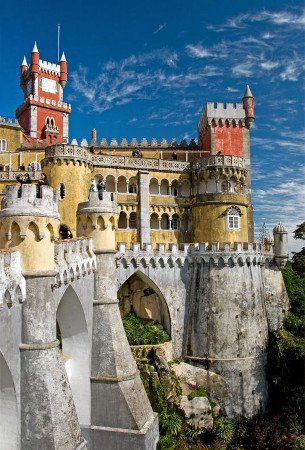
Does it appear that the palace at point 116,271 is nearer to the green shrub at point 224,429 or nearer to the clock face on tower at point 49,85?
A: the clock face on tower at point 49,85

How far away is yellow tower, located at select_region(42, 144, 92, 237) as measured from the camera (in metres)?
36.0

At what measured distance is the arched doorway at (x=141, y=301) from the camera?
3578 centimetres

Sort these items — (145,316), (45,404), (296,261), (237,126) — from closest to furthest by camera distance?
(45,404) < (145,316) < (237,126) < (296,261)

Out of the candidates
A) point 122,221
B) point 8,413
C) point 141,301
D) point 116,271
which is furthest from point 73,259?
point 122,221

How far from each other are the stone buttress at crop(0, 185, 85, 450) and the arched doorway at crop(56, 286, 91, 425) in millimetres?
A: 5613

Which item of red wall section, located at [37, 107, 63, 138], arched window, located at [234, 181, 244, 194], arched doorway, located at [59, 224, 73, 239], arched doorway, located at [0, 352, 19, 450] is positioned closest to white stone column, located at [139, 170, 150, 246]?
arched doorway, located at [59, 224, 73, 239]

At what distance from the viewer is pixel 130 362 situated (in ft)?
74.1

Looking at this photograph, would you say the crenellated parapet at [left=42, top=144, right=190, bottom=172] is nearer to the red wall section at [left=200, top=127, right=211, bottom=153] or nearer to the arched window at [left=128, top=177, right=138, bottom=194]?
the arched window at [left=128, top=177, right=138, bottom=194]

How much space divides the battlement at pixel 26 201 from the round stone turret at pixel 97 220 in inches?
304

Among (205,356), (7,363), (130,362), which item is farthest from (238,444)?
(7,363)

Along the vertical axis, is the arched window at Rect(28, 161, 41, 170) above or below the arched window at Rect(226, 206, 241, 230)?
above

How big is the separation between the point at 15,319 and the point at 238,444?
23533mm

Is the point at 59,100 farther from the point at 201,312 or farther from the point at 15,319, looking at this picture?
the point at 15,319

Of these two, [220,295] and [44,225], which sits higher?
[44,225]
